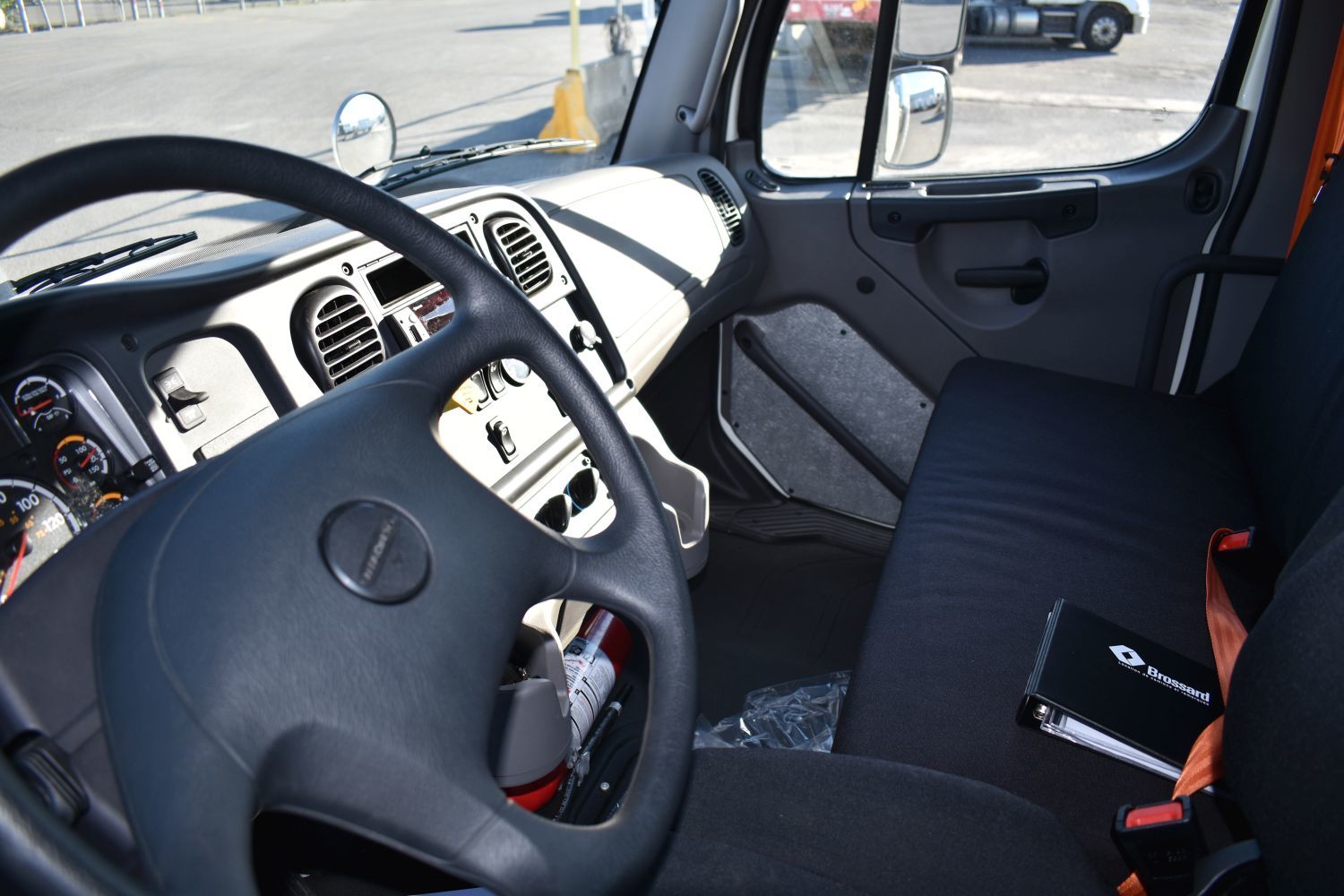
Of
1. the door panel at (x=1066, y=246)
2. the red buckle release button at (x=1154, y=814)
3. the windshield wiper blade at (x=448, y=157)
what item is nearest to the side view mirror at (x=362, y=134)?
the windshield wiper blade at (x=448, y=157)

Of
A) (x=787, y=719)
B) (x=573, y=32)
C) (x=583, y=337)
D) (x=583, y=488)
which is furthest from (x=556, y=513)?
(x=573, y=32)

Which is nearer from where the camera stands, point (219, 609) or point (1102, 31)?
point (219, 609)

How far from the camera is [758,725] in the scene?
2012 mm

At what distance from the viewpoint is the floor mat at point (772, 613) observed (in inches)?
84.4

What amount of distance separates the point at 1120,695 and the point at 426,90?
1.91m

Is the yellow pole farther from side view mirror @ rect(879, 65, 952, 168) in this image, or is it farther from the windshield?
side view mirror @ rect(879, 65, 952, 168)

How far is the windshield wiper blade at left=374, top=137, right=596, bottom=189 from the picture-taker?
6.11ft

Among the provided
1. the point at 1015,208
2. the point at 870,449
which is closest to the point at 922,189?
the point at 1015,208

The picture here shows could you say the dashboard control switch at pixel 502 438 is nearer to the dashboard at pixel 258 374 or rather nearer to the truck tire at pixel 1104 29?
the dashboard at pixel 258 374

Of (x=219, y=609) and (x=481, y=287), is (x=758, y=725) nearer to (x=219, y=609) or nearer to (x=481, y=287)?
(x=481, y=287)

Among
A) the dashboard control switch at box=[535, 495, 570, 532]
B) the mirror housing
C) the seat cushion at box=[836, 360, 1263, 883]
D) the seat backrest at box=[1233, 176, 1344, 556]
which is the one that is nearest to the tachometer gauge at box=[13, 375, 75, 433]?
the dashboard control switch at box=[535, 495, 570, 532]

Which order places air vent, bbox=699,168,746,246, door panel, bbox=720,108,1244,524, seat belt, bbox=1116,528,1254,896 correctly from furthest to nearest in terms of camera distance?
1. air vent, bbox=699,168,746,246
2. door panel, bbox=720,108,1244,524
3. seat belt, bbox=1116,528,1254,896

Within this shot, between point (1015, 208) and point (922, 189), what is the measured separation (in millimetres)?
217

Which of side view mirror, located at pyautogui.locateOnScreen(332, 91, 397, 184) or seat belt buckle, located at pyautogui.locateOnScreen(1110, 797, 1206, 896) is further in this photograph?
side view mirror, located at pyautogui.locateOnScreen(332, 91, 397, 184)
